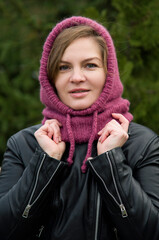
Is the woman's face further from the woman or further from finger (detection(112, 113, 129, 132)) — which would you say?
finger (detection(112, 113, 129, 132))

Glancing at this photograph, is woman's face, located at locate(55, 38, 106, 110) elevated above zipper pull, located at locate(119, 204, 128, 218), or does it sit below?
above

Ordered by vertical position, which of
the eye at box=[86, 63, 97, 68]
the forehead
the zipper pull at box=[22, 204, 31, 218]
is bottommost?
the zipper pull at box=[22, 204, 31, 218]

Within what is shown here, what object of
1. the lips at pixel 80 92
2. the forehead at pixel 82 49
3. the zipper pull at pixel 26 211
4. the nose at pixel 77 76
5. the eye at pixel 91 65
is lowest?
the zipper pull at pixel 26 211

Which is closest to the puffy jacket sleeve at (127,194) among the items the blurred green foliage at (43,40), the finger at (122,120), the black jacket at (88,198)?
the black jacket at (88,198)

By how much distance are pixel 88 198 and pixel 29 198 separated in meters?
0.36

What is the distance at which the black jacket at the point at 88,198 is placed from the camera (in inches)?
78.1

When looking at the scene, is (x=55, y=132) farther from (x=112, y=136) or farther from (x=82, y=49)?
(x=82, y=49)

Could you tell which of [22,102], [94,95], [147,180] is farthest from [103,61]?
[22,102]

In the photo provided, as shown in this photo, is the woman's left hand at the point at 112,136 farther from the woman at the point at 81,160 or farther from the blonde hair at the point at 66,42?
the blonde hair at the point at 66,42

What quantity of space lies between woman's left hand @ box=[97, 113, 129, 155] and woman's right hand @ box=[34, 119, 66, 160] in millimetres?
260

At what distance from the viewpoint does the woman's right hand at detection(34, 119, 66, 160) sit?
2.21 metres

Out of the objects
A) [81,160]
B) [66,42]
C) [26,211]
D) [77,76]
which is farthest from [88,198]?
[66,42]

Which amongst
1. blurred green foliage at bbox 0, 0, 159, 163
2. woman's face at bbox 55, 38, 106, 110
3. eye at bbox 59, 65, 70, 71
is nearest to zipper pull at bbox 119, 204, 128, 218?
woman's face at bbox 55, 38, 106, 110

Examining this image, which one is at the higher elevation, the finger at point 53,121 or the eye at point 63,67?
the eye at point 63,67
